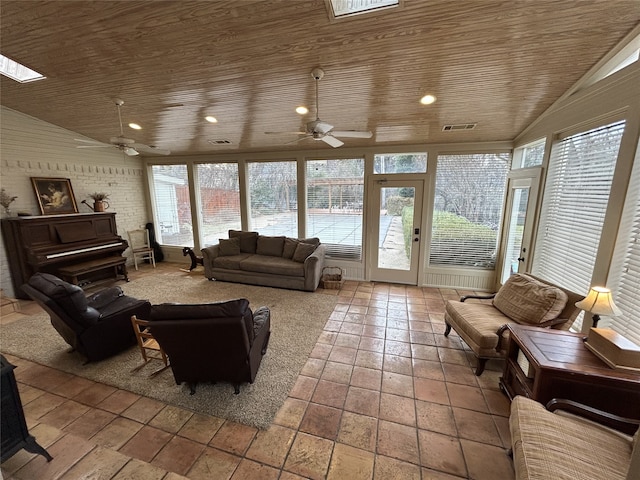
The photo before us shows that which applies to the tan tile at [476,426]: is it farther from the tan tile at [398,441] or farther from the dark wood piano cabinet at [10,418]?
the dark wood piano cabinet at [10,418]

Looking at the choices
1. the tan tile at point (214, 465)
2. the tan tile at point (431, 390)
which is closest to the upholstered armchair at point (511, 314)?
the tan tile at point (431, 390)

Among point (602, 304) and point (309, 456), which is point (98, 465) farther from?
point (602, 304)

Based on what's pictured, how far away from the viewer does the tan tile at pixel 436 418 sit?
1.92 m

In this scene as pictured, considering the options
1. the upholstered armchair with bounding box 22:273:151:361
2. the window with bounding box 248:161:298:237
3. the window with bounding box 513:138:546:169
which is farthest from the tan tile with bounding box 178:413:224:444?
the window with bounding box 513:138:546:169

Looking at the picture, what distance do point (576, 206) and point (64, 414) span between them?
201 inches

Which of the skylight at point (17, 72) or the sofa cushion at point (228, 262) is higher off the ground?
the skylight at point (17, 72)

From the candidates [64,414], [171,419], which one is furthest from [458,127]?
[64,414]

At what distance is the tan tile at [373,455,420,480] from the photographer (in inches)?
62.6

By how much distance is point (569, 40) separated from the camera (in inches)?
81.4

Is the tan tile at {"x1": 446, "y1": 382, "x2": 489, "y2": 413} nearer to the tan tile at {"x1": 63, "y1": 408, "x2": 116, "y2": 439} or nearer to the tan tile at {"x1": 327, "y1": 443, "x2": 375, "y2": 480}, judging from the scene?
the tan tile at {"x1": 327, "y1": 443, "x2": 375, "y2": 480}

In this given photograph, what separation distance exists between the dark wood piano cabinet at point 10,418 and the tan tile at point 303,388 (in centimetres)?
169

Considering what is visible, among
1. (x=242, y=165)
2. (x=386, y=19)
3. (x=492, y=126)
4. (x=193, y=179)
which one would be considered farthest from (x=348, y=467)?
(x=193, y=179)

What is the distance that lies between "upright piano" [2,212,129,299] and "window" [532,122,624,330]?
7.00 meters

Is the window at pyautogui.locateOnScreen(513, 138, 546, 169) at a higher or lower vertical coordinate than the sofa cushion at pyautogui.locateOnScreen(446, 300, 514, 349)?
higher
